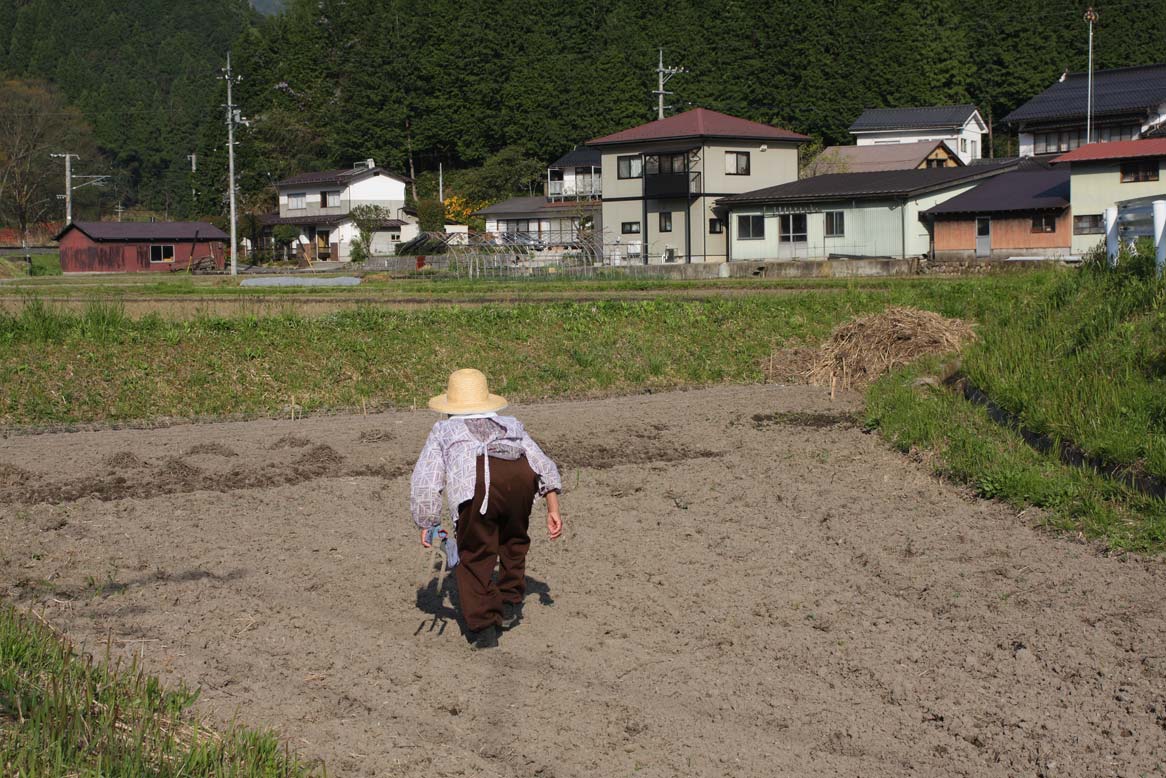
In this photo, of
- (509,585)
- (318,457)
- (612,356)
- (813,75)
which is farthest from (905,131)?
(509,585)

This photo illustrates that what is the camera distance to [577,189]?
63.1 metres

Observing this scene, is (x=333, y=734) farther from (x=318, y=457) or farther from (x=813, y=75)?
(x=813, y=75)

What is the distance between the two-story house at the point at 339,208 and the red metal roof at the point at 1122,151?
134ft

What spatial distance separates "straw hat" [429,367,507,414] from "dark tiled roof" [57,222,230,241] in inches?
2434

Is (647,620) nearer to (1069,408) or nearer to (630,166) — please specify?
(1069,408)

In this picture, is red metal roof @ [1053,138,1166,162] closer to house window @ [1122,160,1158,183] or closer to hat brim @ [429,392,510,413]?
house window @ [1122,160,1158,183]

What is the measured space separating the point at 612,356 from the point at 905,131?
163 feet

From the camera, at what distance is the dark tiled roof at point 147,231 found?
62.3 meters

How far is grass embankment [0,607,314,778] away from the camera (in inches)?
147

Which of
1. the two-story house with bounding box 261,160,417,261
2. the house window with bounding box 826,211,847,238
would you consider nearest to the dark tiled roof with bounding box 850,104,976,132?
the house window with bounding box 826,211,847,238

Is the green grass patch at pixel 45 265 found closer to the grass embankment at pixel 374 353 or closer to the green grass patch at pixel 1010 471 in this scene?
the grass embankment at pixel 374 353

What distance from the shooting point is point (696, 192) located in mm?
47000

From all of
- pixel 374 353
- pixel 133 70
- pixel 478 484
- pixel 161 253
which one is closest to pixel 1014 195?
pixel 374 353

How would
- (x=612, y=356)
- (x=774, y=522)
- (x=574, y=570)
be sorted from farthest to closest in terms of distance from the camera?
(x=612, y=356), (x=774, y=522), (x=574, y=570)
